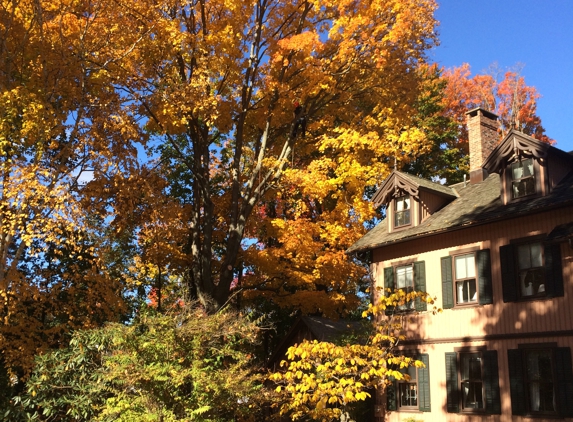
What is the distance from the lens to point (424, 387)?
1727cm

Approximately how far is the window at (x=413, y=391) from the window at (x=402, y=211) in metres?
4.53

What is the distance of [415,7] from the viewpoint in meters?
19.6

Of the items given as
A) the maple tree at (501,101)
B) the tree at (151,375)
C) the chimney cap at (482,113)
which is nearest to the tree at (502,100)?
the maple tree at (501,101)

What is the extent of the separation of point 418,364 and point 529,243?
195 inches

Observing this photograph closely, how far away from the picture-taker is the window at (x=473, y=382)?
15.6m

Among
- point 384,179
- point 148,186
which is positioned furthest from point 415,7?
point 148,186

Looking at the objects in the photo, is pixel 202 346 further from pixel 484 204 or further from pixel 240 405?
pixel 484 204

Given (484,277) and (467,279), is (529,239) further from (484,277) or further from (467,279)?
(467,279)

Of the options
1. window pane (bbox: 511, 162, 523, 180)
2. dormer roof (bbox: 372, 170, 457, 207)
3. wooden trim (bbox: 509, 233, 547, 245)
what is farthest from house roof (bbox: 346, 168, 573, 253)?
window pane (bbox: 511, 162, 523, 180)

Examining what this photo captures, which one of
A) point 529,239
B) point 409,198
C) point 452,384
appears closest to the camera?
point 529,239

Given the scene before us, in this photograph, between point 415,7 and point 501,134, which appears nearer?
point 415,7

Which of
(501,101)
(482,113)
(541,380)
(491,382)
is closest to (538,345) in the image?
(541,380)

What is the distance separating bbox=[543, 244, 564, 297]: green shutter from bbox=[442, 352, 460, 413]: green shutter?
11.2 feet

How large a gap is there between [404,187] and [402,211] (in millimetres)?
834
